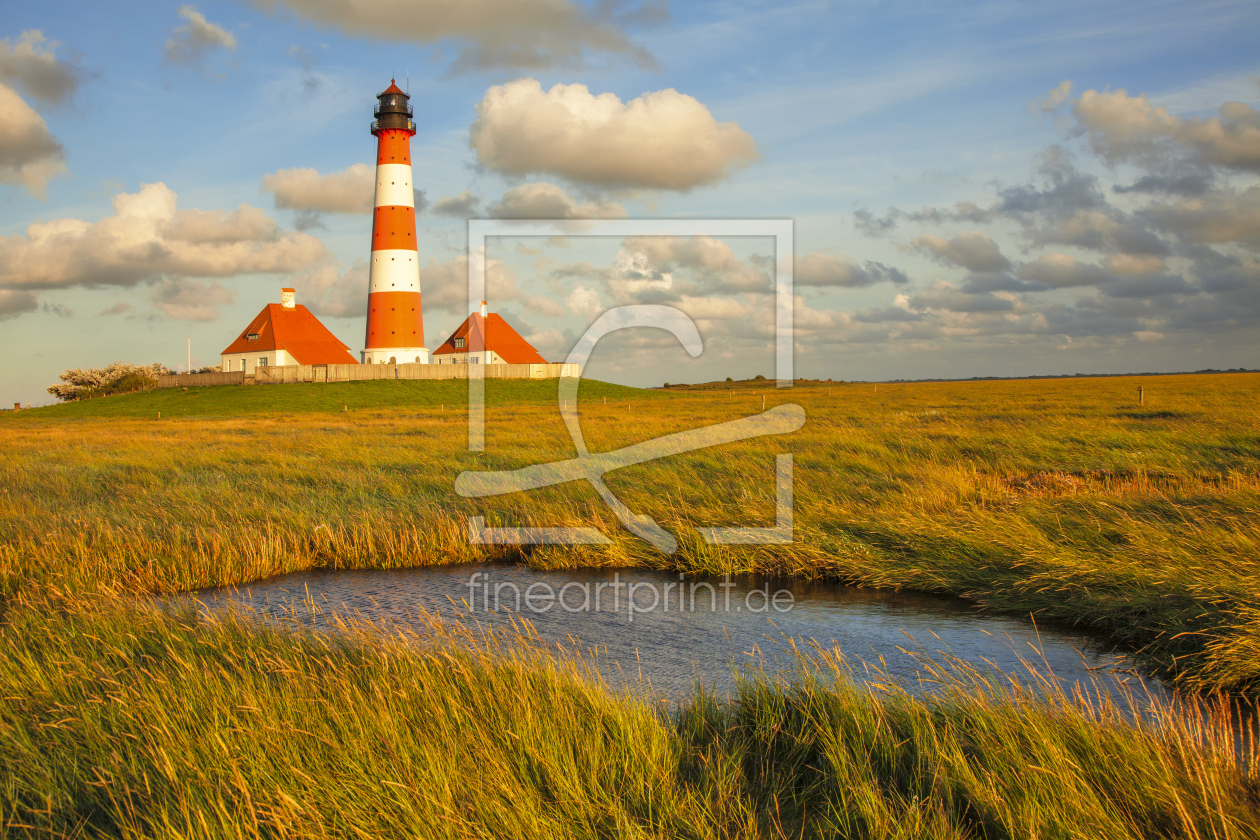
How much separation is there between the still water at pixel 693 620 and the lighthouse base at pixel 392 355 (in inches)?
1816

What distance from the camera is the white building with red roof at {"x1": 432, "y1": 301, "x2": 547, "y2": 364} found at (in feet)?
230

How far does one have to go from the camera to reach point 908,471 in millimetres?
14906

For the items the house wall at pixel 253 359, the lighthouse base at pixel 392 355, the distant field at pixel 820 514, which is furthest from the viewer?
the house wall at pixel 253 359

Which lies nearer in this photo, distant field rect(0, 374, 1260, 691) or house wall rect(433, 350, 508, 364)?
A: distant field rect(0, 374, 1260, 691)

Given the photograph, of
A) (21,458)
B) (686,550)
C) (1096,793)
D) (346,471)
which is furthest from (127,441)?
(1096,793)

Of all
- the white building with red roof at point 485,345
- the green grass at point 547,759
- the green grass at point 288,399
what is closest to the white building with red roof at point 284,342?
the green grass at point 288,399

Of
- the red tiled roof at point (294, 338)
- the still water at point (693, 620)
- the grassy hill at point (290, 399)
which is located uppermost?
the red tiled roof at point (294, 338)

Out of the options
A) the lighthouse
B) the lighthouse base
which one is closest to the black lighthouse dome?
the lighthouse

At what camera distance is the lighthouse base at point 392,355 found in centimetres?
5472

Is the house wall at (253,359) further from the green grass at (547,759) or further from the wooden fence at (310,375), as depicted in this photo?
the green grass at (547,759)

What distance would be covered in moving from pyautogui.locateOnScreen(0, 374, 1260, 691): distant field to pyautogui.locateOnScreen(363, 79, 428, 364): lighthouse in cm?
3107

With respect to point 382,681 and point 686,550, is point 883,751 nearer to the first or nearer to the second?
point 382,681

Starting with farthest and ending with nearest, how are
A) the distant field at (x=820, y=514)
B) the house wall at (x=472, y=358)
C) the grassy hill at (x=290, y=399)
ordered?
the house wall at (x=472, y=358) → the grassy hill at (x=290, y=399) → the distant field at (x=820, y=514)

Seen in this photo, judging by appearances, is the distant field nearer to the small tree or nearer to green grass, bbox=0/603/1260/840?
green grass, bbox=0/603/1260/840
